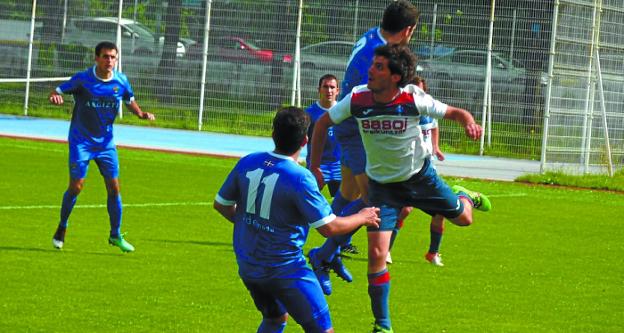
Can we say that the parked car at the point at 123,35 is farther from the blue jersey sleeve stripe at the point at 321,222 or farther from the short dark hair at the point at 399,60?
the blue jersey sleeve stripe at the point at 321,222

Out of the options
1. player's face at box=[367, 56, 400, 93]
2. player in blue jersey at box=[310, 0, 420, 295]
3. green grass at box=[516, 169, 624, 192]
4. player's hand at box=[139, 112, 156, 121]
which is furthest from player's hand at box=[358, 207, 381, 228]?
green grass at box=[516, 169, 624, 192]

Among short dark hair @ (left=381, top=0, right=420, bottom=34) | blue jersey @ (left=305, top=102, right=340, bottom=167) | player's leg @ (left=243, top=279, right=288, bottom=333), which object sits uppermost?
short dark hair @ (left=381, top=0, right=420, bottom=34)

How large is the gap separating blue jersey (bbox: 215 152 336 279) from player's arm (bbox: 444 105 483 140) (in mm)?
1646

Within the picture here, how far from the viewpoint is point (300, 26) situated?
27.8 meters

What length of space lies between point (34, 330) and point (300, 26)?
66.0 ft

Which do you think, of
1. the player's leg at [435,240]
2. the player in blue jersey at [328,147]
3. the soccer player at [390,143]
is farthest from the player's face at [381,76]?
the player in blue jersey at [328,147]

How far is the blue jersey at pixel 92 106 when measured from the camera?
12.1m

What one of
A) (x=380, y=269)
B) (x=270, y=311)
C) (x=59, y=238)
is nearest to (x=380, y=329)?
(x=380, y=269)

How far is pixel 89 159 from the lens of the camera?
12062 millimetres

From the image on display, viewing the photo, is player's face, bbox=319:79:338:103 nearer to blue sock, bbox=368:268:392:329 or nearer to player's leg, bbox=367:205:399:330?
player's leg, bbox=367:205:399:330

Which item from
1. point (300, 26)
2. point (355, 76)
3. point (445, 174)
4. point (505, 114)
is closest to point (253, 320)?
point (355, 76)

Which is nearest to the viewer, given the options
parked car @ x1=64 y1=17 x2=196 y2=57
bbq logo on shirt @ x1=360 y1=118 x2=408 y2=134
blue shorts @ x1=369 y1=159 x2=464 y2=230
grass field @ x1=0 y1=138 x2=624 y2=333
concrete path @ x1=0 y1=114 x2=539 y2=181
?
bbq logo on shirt @ x1=360 y1=118 x2=408 y2=134

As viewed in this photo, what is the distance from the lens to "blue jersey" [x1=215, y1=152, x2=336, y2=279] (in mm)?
6578

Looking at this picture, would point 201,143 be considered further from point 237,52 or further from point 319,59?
point 319,59
